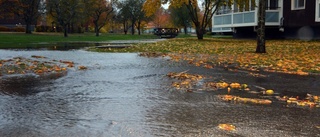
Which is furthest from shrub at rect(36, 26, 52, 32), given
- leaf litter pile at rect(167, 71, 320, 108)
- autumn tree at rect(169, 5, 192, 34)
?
leaf litter pile at rect(167, 71, 320, 108)

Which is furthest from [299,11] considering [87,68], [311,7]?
[87,68]

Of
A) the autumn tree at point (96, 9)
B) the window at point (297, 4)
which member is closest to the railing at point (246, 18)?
the window at point (297, 4)

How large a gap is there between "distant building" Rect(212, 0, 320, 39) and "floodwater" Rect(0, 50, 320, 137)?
60.1ft

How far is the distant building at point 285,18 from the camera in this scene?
27016 mm

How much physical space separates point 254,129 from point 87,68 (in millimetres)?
7523

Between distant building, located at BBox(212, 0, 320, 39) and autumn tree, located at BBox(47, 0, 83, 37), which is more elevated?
autumn tree, located at BBox(47, 0, 83, 37)

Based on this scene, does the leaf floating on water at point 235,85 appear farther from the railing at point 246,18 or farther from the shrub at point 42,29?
the shrub at point 42,29

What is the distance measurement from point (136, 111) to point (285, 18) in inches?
1066

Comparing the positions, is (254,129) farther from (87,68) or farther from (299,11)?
(299,11)

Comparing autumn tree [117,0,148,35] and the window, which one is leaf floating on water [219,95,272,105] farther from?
autumn tree [117,0,148,35]

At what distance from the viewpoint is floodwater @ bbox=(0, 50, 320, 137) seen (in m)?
4.53

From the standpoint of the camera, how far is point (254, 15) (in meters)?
31.2

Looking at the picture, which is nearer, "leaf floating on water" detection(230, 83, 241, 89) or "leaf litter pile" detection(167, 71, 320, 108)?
"leaf litter pile" detection(167, 71, 320, 108)

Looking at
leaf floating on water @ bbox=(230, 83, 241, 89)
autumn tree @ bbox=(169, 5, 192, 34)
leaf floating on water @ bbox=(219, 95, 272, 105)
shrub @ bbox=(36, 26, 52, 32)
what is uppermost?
autumn tree @ bbox=(169, 5, 192, 34)
